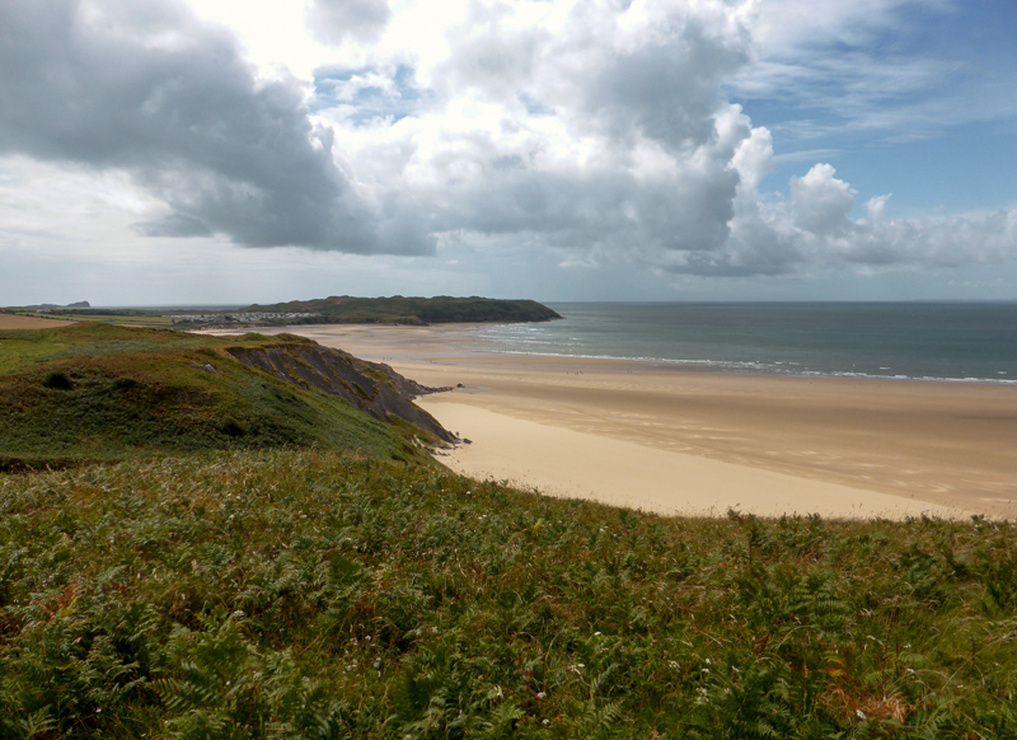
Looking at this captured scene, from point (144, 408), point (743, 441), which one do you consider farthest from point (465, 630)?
point (743, 441)

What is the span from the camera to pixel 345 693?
376cm

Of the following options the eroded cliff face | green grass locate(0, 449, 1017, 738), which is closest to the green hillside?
green grass locate(0, 449, 1017, 738)

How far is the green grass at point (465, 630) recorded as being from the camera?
338cm

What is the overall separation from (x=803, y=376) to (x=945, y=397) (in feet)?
48.9

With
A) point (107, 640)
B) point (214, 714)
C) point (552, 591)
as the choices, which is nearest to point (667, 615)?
point (552, 591)

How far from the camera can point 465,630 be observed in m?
4.63

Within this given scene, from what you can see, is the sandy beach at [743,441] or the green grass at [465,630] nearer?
the green grass at [465,630]

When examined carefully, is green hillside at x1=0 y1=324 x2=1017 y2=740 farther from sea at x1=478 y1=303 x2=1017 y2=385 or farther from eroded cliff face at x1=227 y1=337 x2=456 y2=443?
sea at x1=478 y1=303 x2=1017 y2=385

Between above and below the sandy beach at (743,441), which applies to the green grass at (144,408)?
above

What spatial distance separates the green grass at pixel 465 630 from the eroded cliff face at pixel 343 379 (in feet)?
84.3

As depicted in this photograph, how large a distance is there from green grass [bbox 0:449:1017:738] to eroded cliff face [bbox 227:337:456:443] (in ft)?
84.3

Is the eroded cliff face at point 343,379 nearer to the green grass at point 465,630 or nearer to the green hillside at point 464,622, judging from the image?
the green hillside at point 464,622

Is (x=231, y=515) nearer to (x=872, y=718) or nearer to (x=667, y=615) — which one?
(x=667, y=615)

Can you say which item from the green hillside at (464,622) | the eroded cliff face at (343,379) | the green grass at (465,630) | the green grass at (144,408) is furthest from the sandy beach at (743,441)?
the green grass at (465,630)
